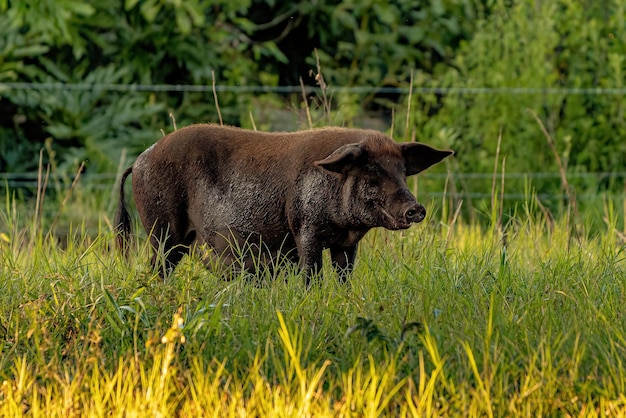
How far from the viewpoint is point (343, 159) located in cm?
439

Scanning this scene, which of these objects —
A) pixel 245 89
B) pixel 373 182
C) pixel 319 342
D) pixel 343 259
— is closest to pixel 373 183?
pixel 373 182

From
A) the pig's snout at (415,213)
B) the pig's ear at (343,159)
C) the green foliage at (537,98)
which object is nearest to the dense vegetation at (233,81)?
the green foliage at (537,98)

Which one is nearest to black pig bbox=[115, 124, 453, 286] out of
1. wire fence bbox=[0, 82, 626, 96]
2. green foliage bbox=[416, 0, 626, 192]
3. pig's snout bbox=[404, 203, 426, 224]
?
pig's snout bbox=[404, 203, 426, 224]

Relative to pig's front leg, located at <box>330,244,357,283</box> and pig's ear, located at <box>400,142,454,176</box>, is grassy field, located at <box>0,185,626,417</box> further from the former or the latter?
pig's ear, located at <box>400,142,454,176</box>

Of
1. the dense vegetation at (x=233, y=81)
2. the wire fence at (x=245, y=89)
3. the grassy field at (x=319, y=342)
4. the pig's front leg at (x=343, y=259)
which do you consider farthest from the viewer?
the dense vegetation at (x=233, y=81)

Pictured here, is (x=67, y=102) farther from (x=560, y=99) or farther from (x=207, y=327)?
(x=207, y=327)

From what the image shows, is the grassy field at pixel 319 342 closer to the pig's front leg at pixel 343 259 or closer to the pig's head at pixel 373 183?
the pig's front leg at pixel 343 259

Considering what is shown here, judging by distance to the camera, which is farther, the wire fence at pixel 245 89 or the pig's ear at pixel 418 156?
the wire fence at pixel 245 89

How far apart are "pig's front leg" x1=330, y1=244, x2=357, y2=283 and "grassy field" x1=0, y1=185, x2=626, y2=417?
0.25ft

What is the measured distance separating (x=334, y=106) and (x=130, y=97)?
6.01ft

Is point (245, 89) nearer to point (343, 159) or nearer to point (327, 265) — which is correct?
point (327, 265)

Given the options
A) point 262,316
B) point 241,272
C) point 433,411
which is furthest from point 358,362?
point 241,272

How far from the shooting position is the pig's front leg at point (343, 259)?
15.6 feet

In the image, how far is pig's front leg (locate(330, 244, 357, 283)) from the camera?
475cm
